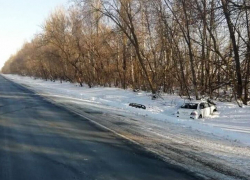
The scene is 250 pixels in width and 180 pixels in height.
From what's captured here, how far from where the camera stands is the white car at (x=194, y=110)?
56.9 ft

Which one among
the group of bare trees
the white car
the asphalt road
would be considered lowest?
the asphalt road

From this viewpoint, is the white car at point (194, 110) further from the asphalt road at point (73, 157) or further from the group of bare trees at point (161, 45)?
the asphalt road at point (73, 157)

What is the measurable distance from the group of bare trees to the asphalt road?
9.09 m

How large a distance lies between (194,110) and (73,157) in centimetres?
1179

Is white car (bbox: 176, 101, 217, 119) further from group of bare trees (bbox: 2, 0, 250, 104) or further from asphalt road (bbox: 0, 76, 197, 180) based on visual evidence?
asphalt road (bbox: 0, 76, 197, 180)

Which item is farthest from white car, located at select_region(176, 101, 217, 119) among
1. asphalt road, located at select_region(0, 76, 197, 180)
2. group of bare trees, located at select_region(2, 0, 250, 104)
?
asphalt road, located at select_region(0, 76, 197, 180)

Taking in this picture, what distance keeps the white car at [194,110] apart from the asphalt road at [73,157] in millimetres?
8125

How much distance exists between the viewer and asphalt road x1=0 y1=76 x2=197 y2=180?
19.2ft

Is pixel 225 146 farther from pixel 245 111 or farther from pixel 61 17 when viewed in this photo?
pixel 61 17

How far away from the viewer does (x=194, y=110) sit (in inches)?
687

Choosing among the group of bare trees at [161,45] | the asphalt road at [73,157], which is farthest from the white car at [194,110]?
the asphalt road at [73,157]

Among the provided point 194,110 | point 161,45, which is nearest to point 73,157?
point 194,110

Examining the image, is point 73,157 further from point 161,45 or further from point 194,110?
point 161,45

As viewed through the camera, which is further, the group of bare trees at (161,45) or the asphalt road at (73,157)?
the group of bare trees at (161,45)
